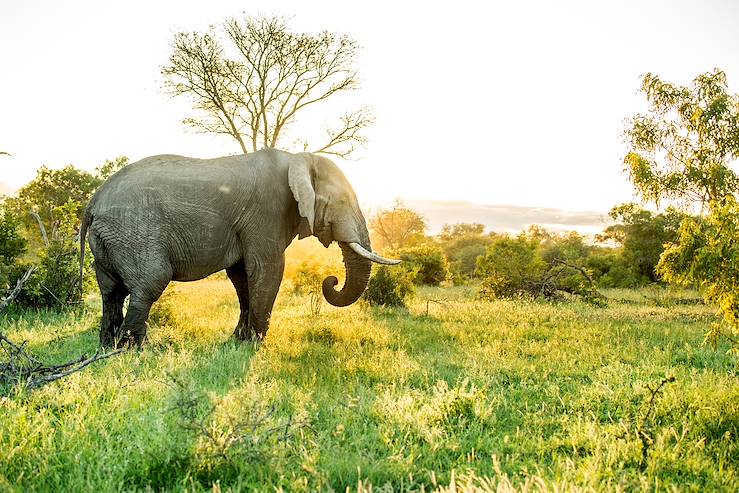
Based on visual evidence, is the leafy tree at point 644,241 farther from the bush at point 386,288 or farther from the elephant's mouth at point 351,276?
the elephant's mouth at point 351,276

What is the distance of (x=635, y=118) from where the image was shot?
14.5m

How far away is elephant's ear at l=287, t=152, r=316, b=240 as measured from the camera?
7.36 m

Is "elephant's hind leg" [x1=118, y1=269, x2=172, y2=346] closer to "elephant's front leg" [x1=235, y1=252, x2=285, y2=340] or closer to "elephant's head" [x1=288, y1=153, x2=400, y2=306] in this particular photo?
"elephant's front leg" [x1=235, y1=252, x2=285, y2=340]

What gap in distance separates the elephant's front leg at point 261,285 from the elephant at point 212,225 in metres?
0.01

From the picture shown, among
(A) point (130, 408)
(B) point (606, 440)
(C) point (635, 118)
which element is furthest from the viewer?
(C) point (635, 118)

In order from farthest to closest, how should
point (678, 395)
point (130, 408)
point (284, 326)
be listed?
point (284, 326), point (678, 395), point (130, 408)

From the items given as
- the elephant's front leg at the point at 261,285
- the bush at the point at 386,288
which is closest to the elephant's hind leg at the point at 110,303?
the elephant's front leg at the point at 261,285

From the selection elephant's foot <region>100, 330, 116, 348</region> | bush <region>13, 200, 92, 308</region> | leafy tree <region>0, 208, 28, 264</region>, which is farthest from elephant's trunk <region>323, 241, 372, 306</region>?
leafy tree <region>0, 208, 28, 264</region>

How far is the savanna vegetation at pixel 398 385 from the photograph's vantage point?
326cm

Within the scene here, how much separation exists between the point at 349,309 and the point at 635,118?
29.6 ft

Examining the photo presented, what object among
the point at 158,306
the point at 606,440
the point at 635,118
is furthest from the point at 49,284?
the point at 635,118

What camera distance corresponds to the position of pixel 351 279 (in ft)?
27.1

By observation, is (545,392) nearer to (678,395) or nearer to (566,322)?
(678,395)

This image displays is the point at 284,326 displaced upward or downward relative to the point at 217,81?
downward
